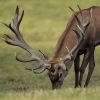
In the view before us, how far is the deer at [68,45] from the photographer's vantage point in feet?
36.7

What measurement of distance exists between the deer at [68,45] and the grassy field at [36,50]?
1.59ft

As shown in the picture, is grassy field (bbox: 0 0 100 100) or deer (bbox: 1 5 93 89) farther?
deer (bbox: 1 5 93 89)

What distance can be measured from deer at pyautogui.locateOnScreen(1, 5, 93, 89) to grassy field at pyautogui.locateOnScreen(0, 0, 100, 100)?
0.48 metres

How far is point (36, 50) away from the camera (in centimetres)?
2458

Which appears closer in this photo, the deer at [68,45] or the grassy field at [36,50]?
the grassy field at [36,50]

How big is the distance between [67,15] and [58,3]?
4869mm

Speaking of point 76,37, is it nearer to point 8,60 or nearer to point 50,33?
point 8,60

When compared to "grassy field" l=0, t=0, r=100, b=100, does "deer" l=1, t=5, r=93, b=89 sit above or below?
above

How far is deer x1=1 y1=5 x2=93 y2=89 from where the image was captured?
11180 mm

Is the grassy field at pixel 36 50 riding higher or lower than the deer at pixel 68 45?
lower

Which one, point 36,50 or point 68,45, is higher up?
point 68,45

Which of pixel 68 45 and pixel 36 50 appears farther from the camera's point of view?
pixel 36 50

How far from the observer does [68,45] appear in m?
12.2

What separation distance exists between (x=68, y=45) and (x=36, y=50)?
12.4m
